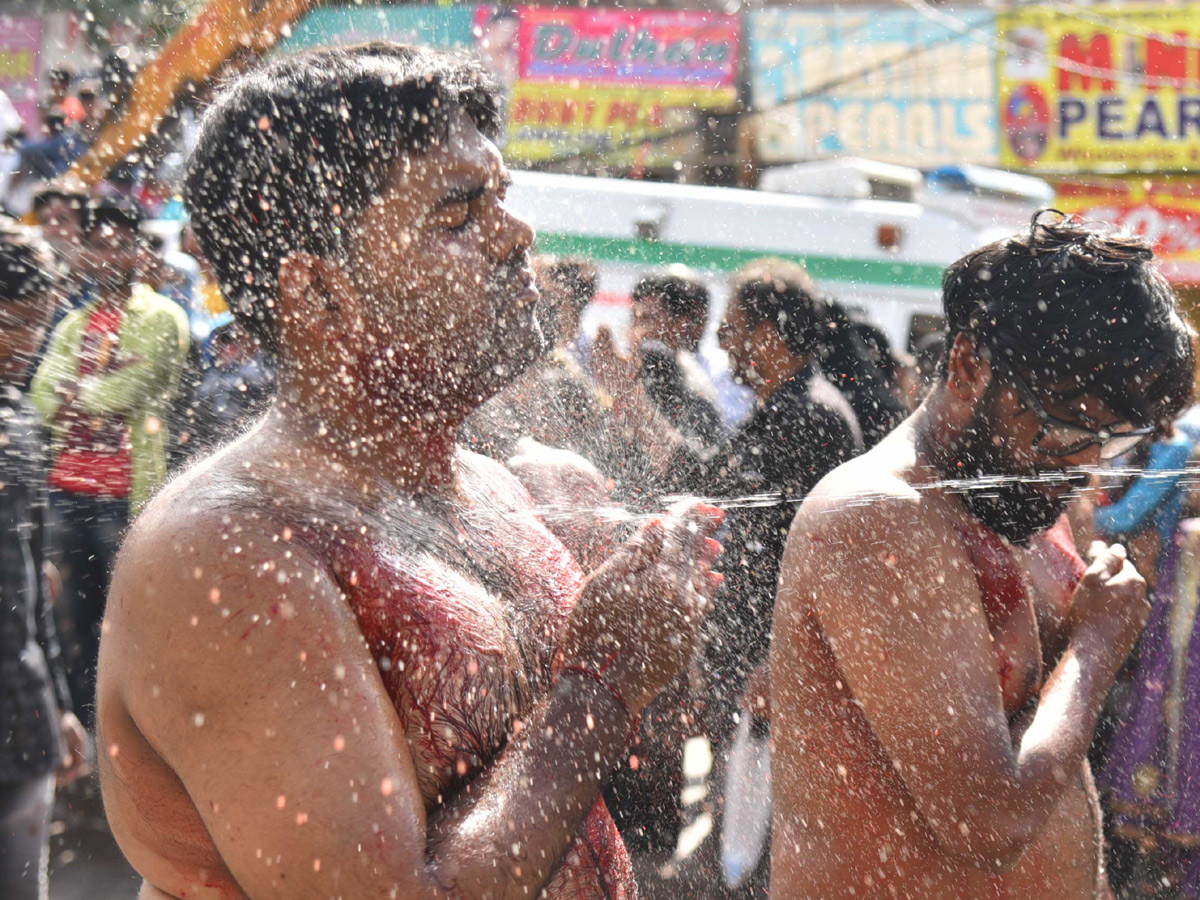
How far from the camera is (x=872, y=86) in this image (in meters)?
9.44

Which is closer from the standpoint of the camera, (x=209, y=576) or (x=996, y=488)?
(x=209, y=576)

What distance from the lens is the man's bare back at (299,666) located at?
3.82ft

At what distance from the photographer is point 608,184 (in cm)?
686

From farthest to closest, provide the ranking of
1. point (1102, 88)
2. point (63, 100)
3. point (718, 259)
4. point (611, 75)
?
1. point (611, 75)
2. point (1102, 88)
3. point (718, 259)
4. point (63, 100)

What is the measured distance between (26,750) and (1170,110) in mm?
9952

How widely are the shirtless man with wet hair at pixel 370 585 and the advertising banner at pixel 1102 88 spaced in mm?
9061

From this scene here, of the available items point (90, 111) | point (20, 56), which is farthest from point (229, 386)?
point (20, 56)

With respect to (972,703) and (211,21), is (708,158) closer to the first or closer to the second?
(211,21)

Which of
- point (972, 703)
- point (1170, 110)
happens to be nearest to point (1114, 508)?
point (972, 703)

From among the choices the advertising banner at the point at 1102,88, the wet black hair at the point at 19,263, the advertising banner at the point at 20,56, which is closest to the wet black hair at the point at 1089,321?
A: the wet black hair at the point at 19,263

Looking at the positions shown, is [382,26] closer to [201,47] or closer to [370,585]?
[201,47]

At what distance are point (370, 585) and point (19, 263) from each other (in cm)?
188

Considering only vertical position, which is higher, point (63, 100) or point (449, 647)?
point (63, 100)

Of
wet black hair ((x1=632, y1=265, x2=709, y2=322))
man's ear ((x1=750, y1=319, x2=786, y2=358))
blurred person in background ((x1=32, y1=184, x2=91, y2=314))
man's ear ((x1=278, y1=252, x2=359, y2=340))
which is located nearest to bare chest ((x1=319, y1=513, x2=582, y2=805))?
man's ear ((x1=278, y1=252, x2=359, y2=340))
